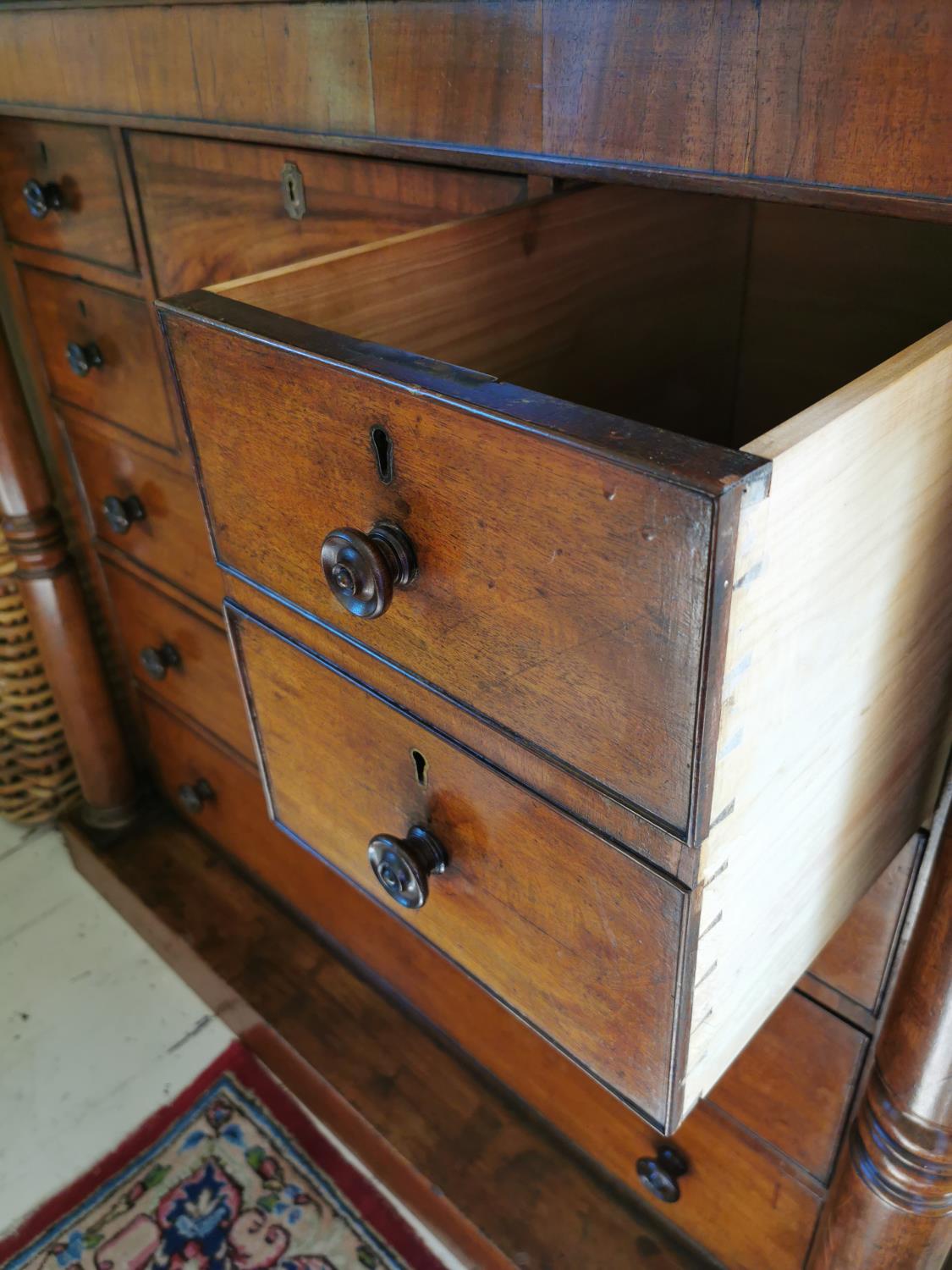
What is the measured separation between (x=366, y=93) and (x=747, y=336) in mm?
331

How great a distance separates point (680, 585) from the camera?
0.30m

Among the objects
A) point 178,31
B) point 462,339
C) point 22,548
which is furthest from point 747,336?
point 22,548

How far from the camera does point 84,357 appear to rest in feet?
3.12

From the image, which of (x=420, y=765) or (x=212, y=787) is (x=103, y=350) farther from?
(x=420, y=765)

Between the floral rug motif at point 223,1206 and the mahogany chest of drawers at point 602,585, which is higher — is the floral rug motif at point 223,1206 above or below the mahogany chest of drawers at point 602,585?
below

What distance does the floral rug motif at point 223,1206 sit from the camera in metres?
0.95

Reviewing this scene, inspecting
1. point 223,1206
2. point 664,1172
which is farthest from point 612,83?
point 223,1206

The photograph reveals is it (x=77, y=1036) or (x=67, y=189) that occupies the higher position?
(x=67, y=189)

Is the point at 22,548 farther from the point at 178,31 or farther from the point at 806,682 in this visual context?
the point at 806,682

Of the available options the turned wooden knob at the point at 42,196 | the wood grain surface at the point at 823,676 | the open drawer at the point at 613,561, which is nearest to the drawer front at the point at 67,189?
the turned wooden knob at the point at 42,196

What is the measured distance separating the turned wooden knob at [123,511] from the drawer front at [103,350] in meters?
0.08

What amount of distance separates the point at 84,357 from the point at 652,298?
1.80 feet

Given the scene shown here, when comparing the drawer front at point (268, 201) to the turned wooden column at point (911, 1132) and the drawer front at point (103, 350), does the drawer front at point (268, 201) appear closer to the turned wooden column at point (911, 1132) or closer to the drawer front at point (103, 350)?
the drawer front at point (103, 350)

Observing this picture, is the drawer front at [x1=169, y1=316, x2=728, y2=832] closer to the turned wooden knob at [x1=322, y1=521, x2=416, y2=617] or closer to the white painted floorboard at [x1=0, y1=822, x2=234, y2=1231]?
the turned wooden knob at [x1=322, y1=521, x2=416, y2=617]
